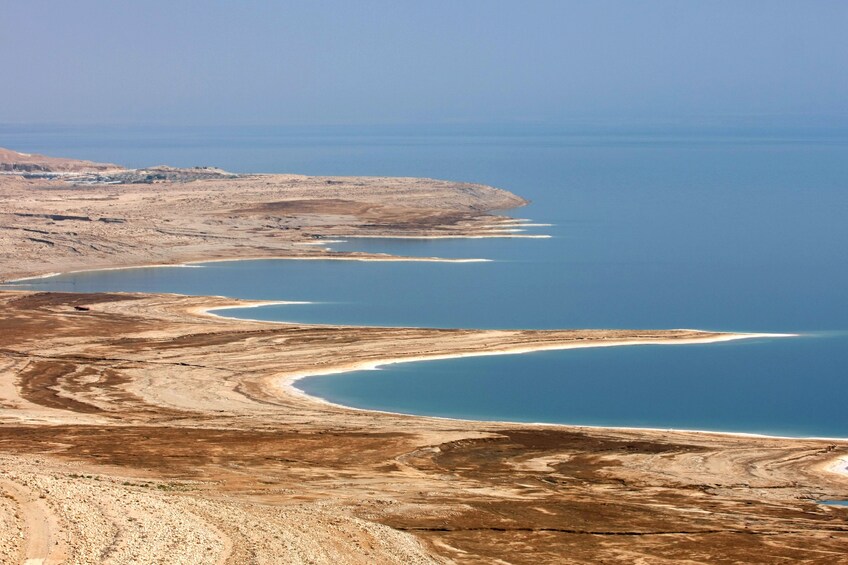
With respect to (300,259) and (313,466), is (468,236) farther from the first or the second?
(313,466)

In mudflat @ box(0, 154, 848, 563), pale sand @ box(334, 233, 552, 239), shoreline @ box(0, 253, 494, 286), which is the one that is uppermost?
pale sand @ box(334, 233, 552, 239)

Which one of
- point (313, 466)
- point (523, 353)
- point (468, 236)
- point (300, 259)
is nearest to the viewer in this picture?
point (313, 466)

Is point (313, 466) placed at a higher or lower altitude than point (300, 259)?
lower

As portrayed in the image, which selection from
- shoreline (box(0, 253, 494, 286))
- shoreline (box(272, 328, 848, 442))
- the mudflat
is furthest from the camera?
shoreline (box(0, 253, 494, 286))

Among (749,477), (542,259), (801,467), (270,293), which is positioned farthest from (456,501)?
(542,259)

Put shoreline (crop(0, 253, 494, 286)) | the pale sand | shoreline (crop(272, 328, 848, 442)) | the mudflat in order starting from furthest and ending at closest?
the pale sand
shoreline (crop(0, 253, 494, 286))
shoreline (crop(272, 328, 848, 442))
the mudflat

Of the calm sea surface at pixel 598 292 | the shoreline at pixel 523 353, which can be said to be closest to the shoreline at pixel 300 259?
the calm sea surface at pixel 598 292

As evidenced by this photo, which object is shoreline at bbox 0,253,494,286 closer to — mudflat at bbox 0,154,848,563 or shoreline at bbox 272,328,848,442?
mudflat at bbox 0,154,848,563

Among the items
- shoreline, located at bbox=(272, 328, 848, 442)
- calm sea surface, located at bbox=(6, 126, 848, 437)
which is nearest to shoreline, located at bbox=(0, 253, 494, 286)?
calm sea surface, located at bbox=(6, 126, 848, 437)

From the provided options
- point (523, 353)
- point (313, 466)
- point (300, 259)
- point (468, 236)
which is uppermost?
point (468, 236)

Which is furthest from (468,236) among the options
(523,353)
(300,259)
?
(523,353)
